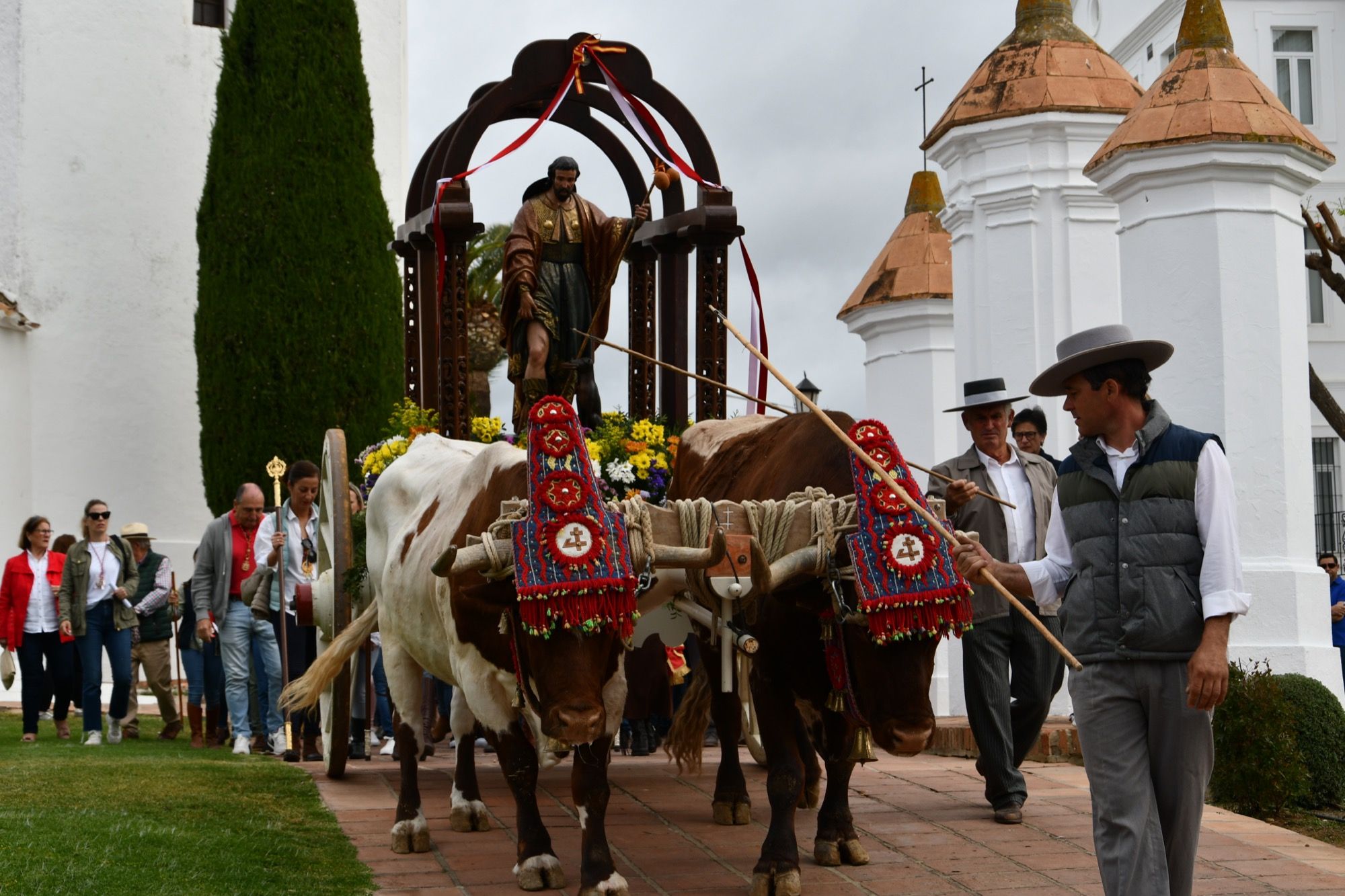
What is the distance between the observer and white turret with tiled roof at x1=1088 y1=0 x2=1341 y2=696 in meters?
11.5

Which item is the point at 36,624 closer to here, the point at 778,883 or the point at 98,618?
the point at 98,618

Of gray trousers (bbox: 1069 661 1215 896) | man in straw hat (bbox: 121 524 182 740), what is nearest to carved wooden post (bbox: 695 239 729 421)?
gray trousers (bbox: 1069 661 1215 896)

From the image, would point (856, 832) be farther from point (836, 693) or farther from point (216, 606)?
point (216, 606)

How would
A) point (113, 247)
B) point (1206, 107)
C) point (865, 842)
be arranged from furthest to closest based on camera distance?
point (113, 247)
point (1206, 107)
point (865, 842)

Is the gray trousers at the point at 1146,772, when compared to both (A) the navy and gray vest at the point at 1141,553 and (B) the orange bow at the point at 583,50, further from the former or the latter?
(B) the orange bow at the point at 583,50

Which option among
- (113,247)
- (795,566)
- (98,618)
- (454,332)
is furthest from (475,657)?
(113,247)

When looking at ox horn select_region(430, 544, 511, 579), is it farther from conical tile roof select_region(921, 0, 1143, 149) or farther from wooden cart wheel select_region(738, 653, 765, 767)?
conical tile roof select_region(921, 0, 1143, 149)

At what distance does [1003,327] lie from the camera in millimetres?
14477

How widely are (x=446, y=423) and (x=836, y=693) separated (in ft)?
11.9

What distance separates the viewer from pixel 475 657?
641cm

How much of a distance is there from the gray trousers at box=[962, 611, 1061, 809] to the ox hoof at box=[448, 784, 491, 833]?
228 centimetres

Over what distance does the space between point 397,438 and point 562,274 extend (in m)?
1.40

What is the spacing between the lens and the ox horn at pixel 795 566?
5711 mm

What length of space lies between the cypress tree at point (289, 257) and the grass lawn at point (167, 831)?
37.6 feet
